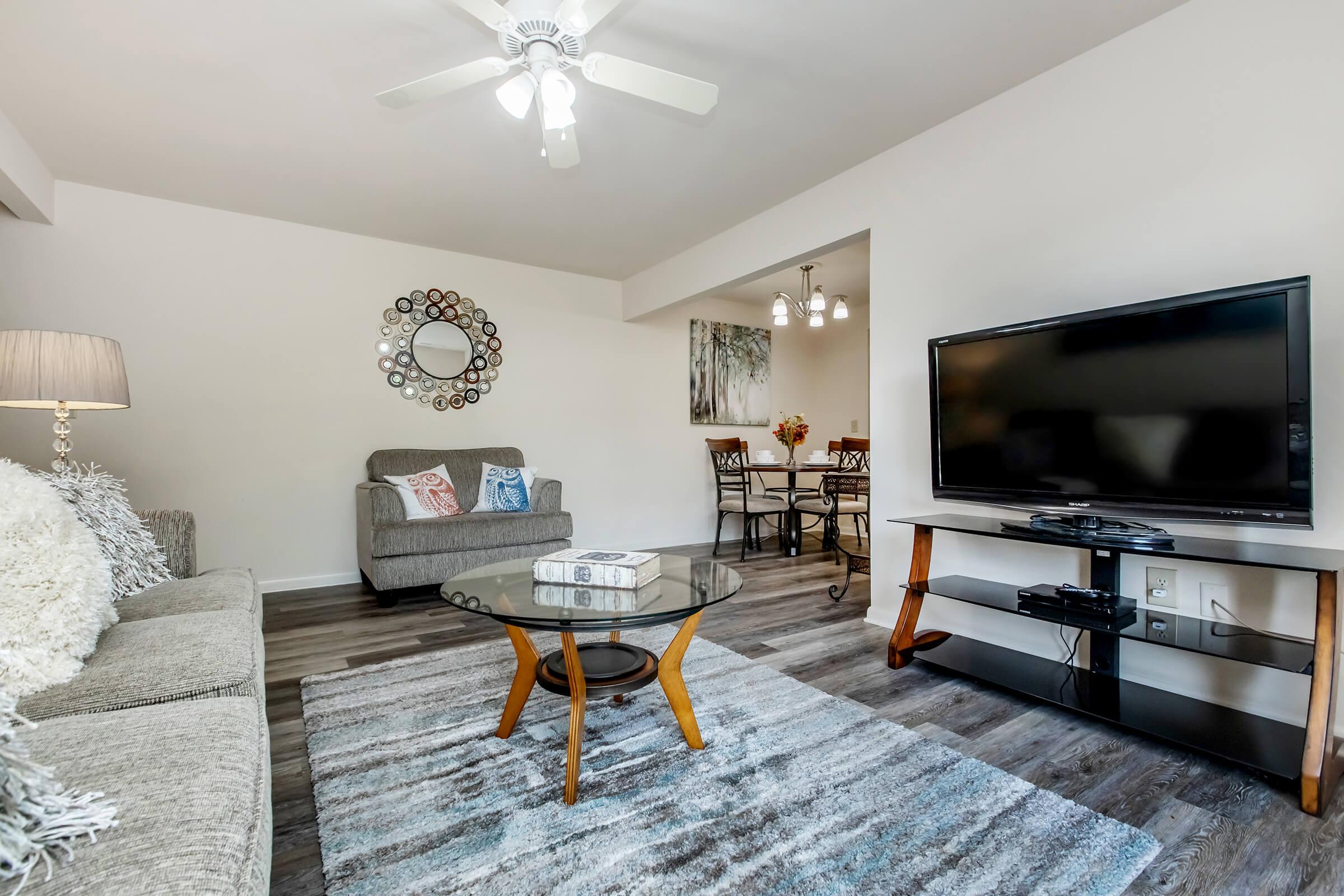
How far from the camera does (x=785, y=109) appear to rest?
263 centimetres

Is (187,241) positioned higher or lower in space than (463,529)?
higher

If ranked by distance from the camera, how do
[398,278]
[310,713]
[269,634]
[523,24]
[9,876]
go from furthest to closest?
[398,278], [269,634], [310,713], [523,24], [9,876]

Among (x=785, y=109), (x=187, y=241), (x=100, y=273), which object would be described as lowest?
(x=100, y=273)

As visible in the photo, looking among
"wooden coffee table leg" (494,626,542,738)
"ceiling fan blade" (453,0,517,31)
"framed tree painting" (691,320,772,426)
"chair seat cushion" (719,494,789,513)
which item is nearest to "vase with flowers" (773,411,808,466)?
"chair seat cushion" (719,494,789,513)

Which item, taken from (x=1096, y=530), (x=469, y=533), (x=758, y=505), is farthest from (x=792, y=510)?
(x=1096, y=530)

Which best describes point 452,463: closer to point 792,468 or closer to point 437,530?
point 437,530

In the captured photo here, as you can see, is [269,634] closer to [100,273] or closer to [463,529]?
[463,529]

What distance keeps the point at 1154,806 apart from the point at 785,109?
8.94 feet

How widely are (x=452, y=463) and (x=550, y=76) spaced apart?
2.90 m

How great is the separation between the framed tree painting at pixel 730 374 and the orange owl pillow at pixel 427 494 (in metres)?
2.48

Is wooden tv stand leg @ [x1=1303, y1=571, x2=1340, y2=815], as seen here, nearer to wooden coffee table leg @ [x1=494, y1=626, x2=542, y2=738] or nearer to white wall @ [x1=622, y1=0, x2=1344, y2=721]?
white wall @ [x1=622, y1=0, x2=1344, y2=721]

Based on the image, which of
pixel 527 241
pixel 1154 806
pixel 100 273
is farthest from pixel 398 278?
pixel 1154 806

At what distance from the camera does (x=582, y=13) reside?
172 cm

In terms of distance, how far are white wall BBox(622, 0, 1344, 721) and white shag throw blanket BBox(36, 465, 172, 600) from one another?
2.96m
